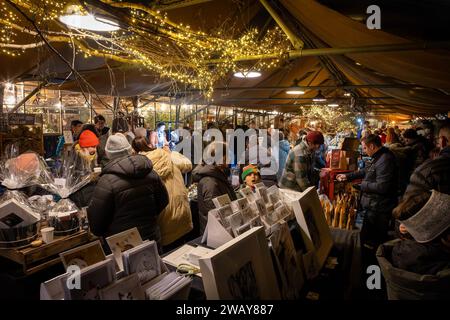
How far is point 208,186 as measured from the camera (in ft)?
8.68

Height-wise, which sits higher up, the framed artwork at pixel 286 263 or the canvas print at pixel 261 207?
the canvas print at pixel 261 207

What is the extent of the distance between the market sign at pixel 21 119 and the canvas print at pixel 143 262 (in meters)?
4.57

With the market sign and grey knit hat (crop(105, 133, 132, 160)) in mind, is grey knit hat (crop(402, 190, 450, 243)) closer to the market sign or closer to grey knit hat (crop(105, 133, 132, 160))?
grey knit hat (crop(105, 133, 132, 160))

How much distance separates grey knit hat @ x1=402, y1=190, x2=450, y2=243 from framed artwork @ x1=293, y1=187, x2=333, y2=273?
525mm

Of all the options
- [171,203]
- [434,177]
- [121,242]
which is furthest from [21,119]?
[434,177]

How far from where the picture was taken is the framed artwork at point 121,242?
4.40 feet

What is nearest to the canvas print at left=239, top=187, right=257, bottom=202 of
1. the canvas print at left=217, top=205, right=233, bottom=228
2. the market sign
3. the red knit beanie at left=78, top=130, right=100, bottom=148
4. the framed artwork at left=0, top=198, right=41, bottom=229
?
the canvas print at left=217, top=205, right=233, bottom=228

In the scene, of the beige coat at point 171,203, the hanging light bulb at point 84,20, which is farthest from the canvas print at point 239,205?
the hanging light bulb at point 84,20

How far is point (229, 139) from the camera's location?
19.8 feet

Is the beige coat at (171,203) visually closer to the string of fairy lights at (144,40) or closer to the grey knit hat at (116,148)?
the grey knit hat at (116,148)

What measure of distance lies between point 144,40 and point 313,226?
2.62 metres

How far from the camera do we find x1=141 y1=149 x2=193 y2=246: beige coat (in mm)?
2842

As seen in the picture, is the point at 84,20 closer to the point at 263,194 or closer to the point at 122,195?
the point at 122,195
